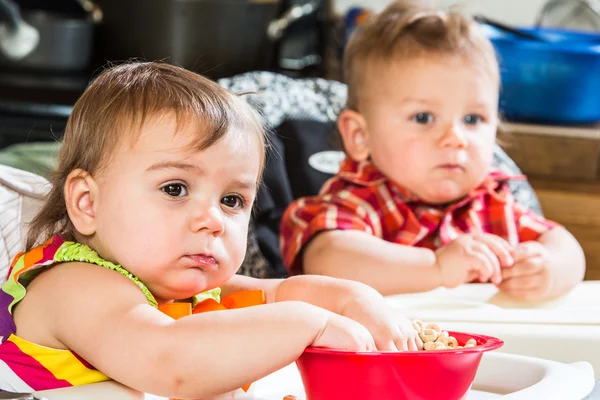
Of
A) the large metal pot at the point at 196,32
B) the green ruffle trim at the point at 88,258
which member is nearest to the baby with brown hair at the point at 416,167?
the green ruffle trim at the point at 88,258

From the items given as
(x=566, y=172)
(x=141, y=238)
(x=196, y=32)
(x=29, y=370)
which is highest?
(x=141, y=238)

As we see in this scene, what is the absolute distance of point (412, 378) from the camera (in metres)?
0.70

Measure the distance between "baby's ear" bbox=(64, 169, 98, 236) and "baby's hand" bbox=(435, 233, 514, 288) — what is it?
49 cm

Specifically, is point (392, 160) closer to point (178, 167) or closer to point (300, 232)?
point (300, 232)

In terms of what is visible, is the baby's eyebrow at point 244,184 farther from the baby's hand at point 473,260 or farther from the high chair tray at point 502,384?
the baby's hand at point 473,260

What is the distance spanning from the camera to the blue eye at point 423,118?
4.33 feet

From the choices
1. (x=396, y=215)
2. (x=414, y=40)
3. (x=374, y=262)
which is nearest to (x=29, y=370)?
(x=374, y=262)

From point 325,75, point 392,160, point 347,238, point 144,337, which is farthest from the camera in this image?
point 325,75

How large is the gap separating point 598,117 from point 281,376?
140 centimetres

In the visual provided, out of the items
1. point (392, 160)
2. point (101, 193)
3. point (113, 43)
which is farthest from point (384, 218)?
point (113, 43)

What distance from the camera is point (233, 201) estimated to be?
0.80 metres

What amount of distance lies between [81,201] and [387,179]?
2.12 ft

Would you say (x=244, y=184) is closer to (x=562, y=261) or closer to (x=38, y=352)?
(x=38, y=352)

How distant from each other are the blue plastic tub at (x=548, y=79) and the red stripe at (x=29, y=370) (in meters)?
1.35
